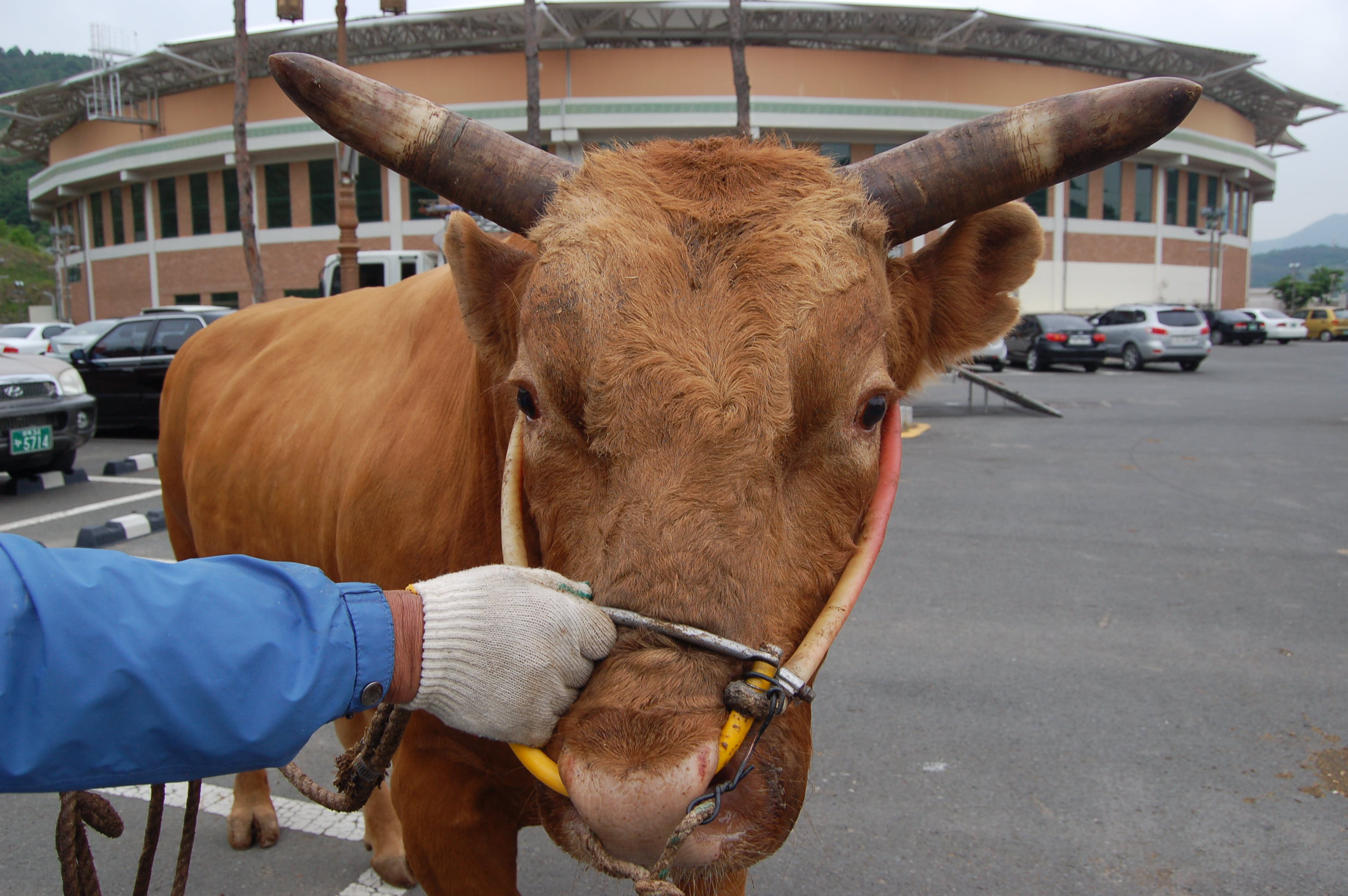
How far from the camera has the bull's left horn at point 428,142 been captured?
1.96 m

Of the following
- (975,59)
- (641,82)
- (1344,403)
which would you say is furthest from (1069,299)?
(1344,403)

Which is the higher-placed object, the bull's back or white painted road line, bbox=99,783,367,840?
the bull's back

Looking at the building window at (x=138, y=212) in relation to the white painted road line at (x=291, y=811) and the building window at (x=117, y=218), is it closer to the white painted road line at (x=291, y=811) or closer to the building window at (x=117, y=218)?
the building window at (x=117, y=218)

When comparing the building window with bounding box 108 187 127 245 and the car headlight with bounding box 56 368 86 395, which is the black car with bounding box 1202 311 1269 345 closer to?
the car headlight with bounding box 56 368 86 395

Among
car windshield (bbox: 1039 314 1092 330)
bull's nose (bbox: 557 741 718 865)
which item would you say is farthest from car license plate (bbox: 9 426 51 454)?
car windshield (bbox: 1039 314 1092 330)

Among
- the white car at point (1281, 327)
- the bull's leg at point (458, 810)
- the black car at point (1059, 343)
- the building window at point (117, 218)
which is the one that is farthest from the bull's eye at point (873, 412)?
the building window at point (117, 218)

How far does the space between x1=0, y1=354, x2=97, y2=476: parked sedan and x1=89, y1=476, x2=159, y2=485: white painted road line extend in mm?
355

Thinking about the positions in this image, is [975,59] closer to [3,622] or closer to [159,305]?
[159,305]

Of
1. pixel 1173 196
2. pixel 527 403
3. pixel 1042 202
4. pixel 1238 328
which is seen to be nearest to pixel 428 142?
pixel 527 403

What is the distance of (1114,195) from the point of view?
142ft

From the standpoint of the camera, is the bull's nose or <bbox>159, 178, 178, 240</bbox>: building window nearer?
the bull's nose

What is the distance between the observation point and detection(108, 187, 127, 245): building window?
4372 centimetres

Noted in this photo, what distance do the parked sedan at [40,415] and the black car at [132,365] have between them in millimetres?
3536

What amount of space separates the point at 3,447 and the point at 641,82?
32045 millimetres
